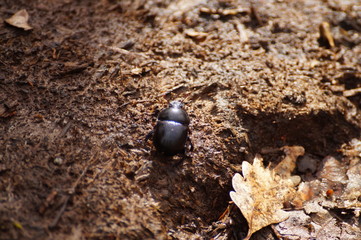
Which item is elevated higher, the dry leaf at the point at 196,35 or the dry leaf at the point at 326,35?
the dry leaf at the point at 196,35

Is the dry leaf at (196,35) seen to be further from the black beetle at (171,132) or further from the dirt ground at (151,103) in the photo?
the black beetle at (171,132)

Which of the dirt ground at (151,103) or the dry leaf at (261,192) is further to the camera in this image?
the dry leaf at (261,192)

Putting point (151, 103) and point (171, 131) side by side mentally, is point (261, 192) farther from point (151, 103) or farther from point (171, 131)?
point (151, 103)

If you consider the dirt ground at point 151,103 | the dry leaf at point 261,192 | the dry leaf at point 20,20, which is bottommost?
the dry leaf at point 261,192

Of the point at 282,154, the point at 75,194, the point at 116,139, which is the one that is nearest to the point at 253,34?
the point at 282,154

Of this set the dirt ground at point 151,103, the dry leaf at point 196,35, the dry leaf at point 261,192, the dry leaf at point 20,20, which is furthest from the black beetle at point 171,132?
the dry leaf at point 20,20

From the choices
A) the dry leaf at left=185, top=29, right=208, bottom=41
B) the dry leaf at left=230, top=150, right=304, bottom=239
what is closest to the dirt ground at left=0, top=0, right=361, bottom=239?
the dry leaf at left=185, top=29, right=208, bottom=41

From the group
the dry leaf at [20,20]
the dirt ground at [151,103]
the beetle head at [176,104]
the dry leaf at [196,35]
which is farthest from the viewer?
the dry leaf at [196,35]

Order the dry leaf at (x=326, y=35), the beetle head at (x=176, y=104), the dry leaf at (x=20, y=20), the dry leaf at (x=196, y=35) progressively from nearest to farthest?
the beetle head at (x=176, y=104) < the dry leaf at (x=20, y=20) < the dry leaf at (x=196, y=35) < the dry leaf at (x=326, y=35)

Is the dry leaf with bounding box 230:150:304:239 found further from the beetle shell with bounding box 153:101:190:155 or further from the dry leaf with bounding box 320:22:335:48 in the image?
the dry leaf with bounding box 320:22:335:48

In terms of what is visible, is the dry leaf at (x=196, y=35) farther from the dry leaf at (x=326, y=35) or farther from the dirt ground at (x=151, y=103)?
the dry leaf at (x=326, y=35)
